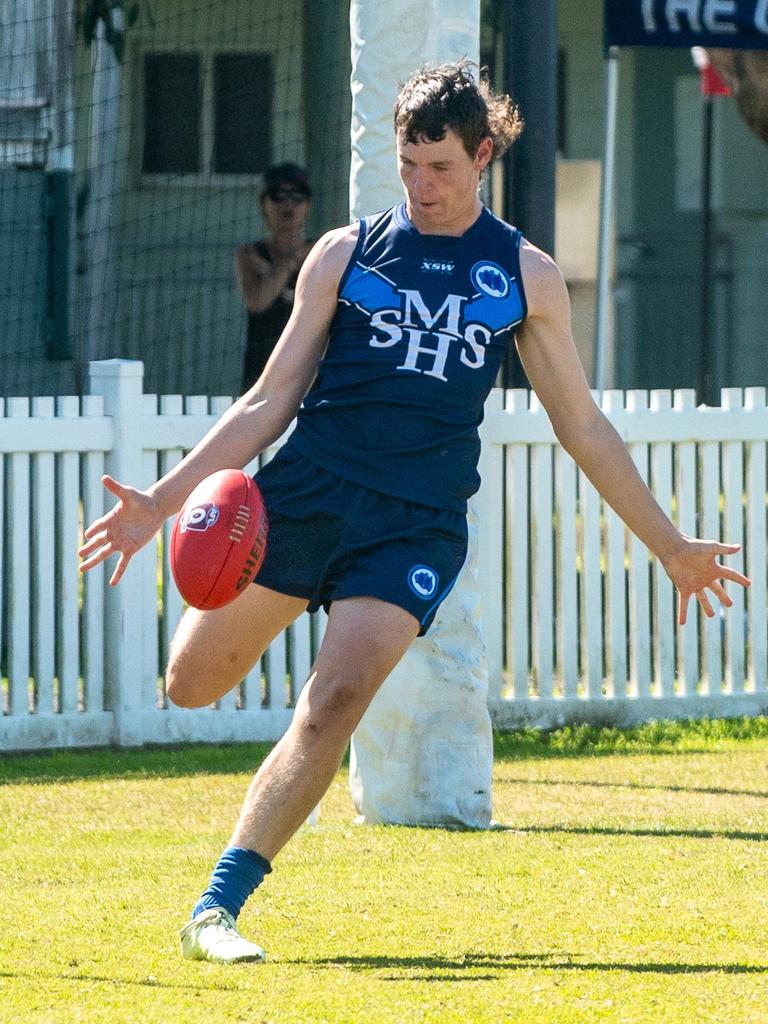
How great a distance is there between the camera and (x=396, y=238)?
15.8 ft

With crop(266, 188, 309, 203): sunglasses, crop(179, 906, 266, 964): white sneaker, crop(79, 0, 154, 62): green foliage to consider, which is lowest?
crop(179, 906, 266, 964): white sneaker

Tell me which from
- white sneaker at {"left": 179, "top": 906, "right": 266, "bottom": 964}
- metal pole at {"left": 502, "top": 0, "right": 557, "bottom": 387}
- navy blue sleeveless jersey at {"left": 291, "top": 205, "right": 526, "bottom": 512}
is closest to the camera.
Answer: white sneaker at {"left": 179, "top": 906, "right": 266, "bottom": 964}

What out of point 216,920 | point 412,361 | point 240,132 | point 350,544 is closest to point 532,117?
point 412,361

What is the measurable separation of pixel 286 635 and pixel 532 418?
1.51 meters

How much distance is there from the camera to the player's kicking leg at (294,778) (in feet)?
14.5

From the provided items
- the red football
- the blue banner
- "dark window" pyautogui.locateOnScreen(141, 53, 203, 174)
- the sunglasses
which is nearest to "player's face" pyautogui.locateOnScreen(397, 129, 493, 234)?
the red football

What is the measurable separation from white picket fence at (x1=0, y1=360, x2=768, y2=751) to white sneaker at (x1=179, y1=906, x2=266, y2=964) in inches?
148

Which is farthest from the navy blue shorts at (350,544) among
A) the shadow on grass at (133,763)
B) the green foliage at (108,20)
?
the green foliage at (108,20)

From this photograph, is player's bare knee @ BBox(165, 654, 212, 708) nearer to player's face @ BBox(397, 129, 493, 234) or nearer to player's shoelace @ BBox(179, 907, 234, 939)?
player's shoelace @ BBox(179, 907, 234, 939)

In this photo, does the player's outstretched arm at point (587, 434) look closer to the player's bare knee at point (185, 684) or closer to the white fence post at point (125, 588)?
the player's bare knee at point (185, 684)

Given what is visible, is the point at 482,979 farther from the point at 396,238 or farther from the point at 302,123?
the point at 302,123

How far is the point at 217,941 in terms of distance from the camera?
4371 mm

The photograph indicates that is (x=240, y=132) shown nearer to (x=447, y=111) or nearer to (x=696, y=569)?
(x=447, y=111)

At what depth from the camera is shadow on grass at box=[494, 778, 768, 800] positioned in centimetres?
729
